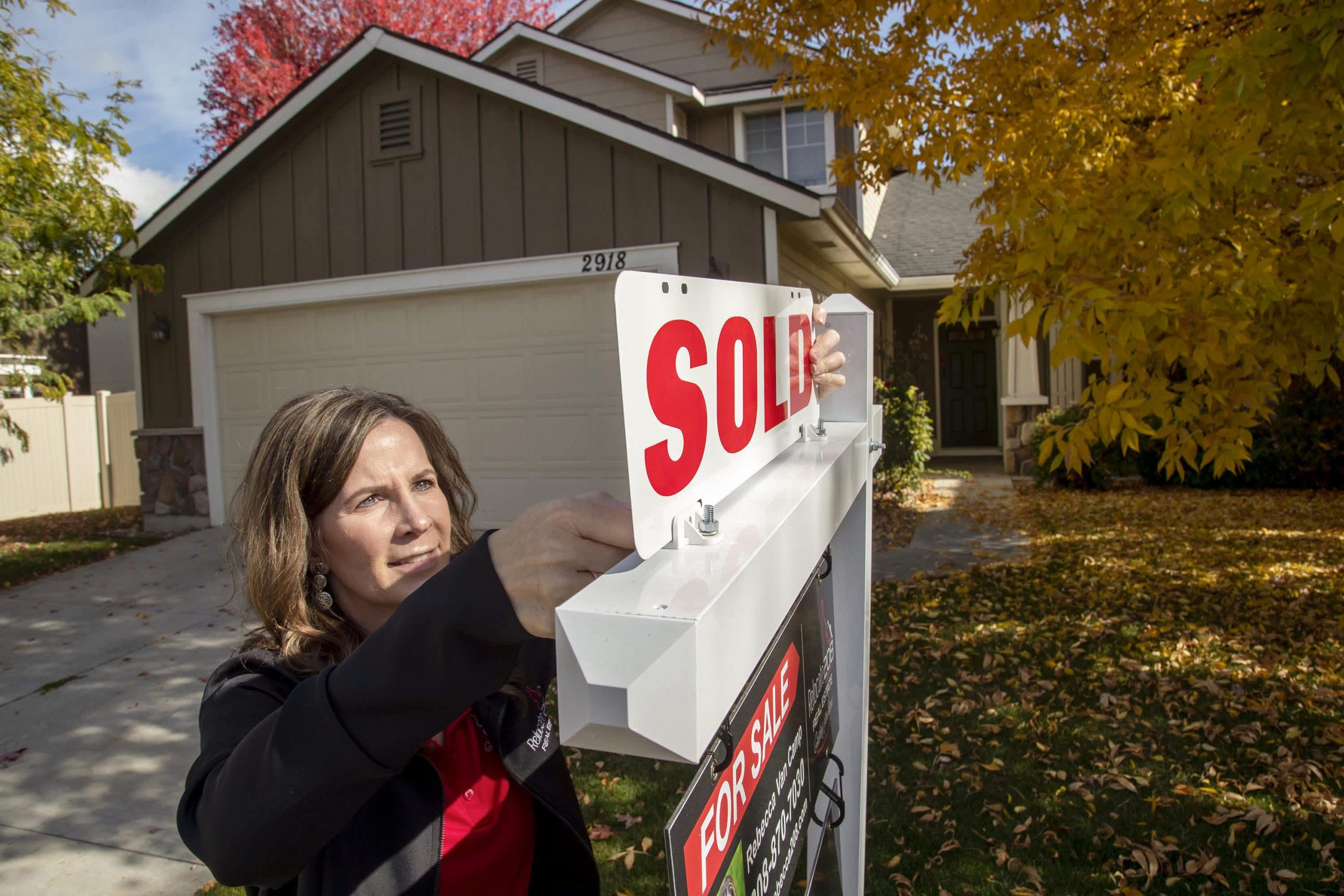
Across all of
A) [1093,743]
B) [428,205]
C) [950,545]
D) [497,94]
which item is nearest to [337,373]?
[428,205]

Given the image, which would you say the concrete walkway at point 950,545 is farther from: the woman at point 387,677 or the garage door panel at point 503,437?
the woman at point 387,677

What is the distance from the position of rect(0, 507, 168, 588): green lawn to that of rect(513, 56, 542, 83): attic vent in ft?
27.5

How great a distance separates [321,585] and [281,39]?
2315cm

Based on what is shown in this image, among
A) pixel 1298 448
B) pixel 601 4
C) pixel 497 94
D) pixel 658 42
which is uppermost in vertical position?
pixel 601 4

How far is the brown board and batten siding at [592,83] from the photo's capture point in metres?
12.8

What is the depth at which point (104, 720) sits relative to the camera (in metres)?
4.62

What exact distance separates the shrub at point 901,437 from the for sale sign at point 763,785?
889 cm

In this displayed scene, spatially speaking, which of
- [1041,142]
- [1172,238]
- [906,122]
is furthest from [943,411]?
[1172,238]

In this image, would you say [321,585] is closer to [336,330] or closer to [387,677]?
[387,677]

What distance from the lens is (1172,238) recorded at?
3379 millimetres

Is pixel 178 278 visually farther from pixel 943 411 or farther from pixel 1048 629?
pixel 943 411

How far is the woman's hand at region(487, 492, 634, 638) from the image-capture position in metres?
0.77

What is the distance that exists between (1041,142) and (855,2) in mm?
1803

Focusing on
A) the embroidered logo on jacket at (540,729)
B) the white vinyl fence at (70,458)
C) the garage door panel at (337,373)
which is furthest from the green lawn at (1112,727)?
the white vinyl fence at (70,458)
